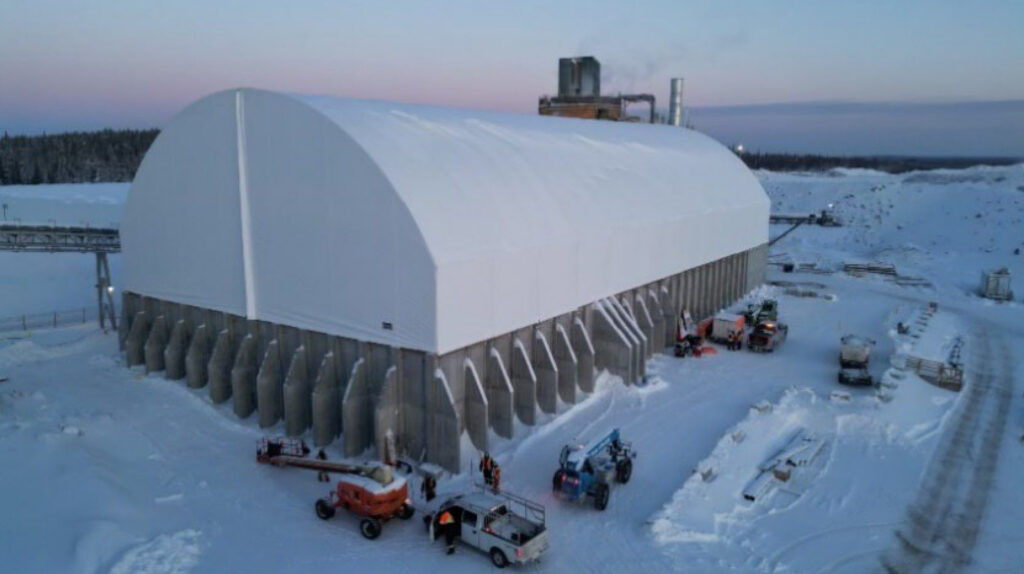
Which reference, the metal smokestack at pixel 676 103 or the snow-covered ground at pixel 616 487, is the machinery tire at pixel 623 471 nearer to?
the snow-covered ground at pixel 616 487

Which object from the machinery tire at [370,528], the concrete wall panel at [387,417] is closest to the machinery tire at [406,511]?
the machinery tire at [370,528]

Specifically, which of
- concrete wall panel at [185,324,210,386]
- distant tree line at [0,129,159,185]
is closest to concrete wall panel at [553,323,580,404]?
concrete wall panel at [185,324,210,386]

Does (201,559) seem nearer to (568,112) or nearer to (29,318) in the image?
(29,318)

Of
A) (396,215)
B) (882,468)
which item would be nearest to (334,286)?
(396,215)

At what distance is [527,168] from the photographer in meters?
22.6

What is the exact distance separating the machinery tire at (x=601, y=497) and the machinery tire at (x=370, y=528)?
15.7ft

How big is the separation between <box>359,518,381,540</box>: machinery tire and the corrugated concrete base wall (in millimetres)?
3317

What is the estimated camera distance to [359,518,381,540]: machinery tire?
45.8 feet

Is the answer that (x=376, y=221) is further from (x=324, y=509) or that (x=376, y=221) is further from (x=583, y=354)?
(x=583, y=354)

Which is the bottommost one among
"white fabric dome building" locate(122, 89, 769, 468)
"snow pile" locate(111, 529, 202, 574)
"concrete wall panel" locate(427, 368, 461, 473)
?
"snow pile" locate(111, 529, 202, 574)

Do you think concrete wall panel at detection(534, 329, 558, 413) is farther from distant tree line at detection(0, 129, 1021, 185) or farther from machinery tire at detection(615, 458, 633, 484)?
distant tree line at detection(0, 129, 1021, 185)

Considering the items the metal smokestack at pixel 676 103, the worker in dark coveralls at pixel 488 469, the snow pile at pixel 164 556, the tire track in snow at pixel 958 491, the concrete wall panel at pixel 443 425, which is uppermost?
the metal smokestack at pixel 676 103

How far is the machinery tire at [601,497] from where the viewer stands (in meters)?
15.4

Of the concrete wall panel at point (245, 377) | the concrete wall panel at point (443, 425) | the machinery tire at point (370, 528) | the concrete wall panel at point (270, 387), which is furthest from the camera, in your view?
the concrete wall panel at point (245, 377)
